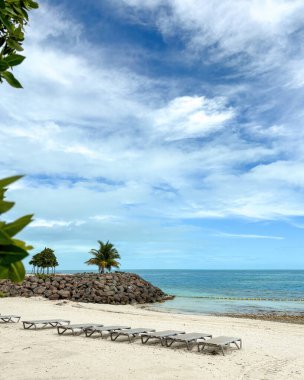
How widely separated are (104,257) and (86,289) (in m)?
13.0

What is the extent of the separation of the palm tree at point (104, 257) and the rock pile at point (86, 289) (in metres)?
7.39

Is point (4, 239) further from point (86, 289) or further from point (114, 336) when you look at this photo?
point (86, 289)

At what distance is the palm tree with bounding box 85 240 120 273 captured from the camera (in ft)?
156

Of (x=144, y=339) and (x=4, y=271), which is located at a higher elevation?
(x=4, y=271)

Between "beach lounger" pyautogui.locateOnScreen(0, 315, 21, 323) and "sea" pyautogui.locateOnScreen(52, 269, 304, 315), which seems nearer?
"beach lounger" pyautogui.locateOnScreen(0, 315, 21, 323)

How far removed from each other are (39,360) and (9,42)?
9764 millimetres

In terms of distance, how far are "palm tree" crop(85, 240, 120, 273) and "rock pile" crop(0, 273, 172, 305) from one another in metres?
7.39

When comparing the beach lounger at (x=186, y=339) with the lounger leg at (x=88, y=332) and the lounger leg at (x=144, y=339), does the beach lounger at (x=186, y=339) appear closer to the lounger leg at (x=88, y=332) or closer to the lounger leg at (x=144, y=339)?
the lounger leg at (x=144, y=339)

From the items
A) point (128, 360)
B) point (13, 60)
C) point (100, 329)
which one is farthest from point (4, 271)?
point (100, 329)

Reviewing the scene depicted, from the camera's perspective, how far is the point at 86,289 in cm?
3469

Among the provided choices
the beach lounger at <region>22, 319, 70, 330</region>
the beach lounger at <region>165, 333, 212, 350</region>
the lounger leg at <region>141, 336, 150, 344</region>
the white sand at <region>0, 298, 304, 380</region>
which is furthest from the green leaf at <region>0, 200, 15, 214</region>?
the beach lounger at <region>22, 319, 70, 330</region>

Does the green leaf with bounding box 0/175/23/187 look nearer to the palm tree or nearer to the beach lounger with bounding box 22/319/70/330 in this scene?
the beach lounger with bounding box 22/319/70/330

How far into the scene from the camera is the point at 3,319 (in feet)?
58.2

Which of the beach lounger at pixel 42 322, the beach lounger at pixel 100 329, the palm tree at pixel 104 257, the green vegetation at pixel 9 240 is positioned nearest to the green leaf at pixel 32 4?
the green vegetation at pixel 9 240
